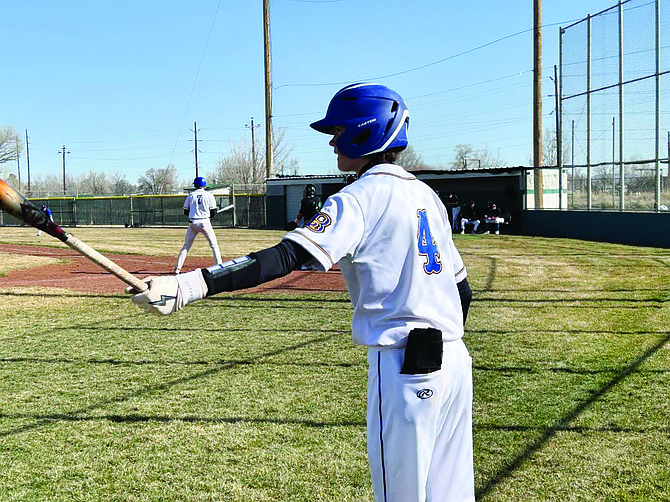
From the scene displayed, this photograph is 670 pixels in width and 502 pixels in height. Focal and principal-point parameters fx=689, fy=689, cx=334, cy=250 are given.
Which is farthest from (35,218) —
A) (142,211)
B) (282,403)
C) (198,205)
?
(142,211)

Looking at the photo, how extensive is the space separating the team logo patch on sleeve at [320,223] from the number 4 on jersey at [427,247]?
0.36 metres

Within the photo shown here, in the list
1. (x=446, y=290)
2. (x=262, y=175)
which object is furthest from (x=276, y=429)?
(x=262, y=175)

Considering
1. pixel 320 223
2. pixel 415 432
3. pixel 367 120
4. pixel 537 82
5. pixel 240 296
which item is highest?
pixel 537 82

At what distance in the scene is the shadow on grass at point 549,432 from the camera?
3.99 metres

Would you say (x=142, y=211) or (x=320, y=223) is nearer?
(x=320, y=223)

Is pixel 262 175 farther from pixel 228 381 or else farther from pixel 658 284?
pixel 228 381

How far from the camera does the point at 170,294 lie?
86.4 inches

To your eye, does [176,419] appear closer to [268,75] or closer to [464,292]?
[464,292]

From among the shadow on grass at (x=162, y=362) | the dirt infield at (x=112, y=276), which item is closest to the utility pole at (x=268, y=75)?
the dirt infield at (x=112, y=276)

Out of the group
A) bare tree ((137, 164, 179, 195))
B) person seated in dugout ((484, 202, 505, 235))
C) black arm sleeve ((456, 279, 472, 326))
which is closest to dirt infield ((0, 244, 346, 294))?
black arm sleeve ((456, 279, 472, 326))

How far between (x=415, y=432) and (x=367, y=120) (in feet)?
3.77

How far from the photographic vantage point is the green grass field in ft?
13.2

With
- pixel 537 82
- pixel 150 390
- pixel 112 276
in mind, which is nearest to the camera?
pixel 150 390

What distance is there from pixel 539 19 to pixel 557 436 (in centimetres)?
2565
